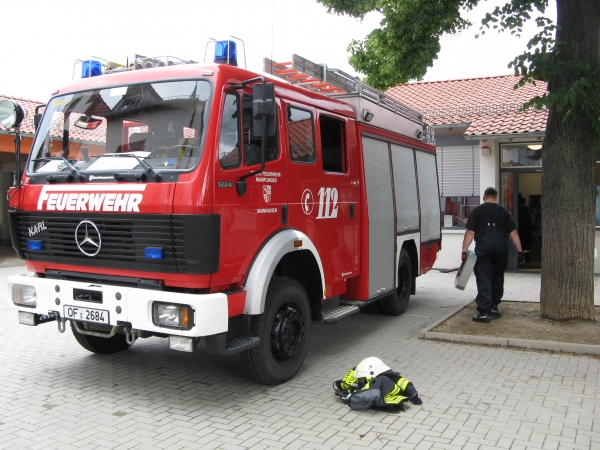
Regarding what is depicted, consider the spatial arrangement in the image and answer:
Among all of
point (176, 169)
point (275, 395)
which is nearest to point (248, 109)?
point (176, 169)

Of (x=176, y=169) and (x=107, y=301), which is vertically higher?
(x=176, y=169)

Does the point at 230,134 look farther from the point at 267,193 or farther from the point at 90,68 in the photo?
the point at 90,68

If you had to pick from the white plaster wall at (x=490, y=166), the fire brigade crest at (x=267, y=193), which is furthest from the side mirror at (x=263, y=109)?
the white plaster wall at (x=490, y=166)

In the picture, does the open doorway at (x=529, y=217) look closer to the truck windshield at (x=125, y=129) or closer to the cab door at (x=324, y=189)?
the cab door at (x=324, y=189)

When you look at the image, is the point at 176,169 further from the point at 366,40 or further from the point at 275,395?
→ the point at 366,40

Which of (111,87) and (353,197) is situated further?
(353,197)

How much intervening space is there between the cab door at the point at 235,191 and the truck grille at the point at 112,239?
38 centimetres

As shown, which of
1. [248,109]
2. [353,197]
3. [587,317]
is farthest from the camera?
[587,317]

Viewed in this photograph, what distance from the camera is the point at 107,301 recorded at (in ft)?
15.7

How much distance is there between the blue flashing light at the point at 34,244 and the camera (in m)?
5.30

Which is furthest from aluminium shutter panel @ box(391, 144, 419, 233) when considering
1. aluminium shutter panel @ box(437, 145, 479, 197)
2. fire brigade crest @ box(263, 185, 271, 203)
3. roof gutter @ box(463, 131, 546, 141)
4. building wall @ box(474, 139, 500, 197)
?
aluminium shutter panel @ box(437, 145, 479, 197)

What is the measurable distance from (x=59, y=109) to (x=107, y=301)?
2.03 metres

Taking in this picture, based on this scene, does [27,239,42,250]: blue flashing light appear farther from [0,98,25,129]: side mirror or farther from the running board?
the running board

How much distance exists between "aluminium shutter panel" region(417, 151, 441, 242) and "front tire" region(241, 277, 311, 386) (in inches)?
167
